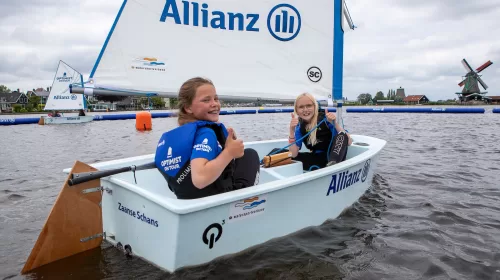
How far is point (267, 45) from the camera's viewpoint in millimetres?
4965

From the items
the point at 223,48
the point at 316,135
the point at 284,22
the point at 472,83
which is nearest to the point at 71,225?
the point at 223,48

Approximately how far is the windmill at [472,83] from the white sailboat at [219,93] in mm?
76935

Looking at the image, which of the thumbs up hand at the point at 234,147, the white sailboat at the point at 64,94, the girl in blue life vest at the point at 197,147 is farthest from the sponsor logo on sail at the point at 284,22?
the white sailboat at the point at 64,94

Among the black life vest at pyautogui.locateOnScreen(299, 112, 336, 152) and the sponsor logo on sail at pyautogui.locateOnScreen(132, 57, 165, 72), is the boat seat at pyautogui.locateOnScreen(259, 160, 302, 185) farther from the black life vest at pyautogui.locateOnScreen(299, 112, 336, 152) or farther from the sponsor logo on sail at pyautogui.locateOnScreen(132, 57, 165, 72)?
the sponsor logo on sail at pyautogui.locateOnScreen(132, 57, 165, 72)

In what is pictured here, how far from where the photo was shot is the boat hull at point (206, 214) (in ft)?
9.00

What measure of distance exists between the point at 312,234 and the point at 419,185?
3.46 meters

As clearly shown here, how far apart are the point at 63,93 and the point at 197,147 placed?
3035 cm

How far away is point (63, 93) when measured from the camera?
2866 cm

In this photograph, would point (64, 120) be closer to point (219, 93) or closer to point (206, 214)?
point (219, 93)

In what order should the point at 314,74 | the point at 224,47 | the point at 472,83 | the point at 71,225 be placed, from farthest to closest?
the point at 472,83 → the point at 314,74 → the point at 224,47 → the point at 71,225

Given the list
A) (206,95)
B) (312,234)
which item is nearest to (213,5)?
(206,95)

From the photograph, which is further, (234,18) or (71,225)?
(234,18)

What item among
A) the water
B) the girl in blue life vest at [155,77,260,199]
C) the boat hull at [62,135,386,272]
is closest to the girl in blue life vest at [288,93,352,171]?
the boat hull at [62,135,386,272]

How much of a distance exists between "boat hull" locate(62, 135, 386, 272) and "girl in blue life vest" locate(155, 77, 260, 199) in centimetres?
18
